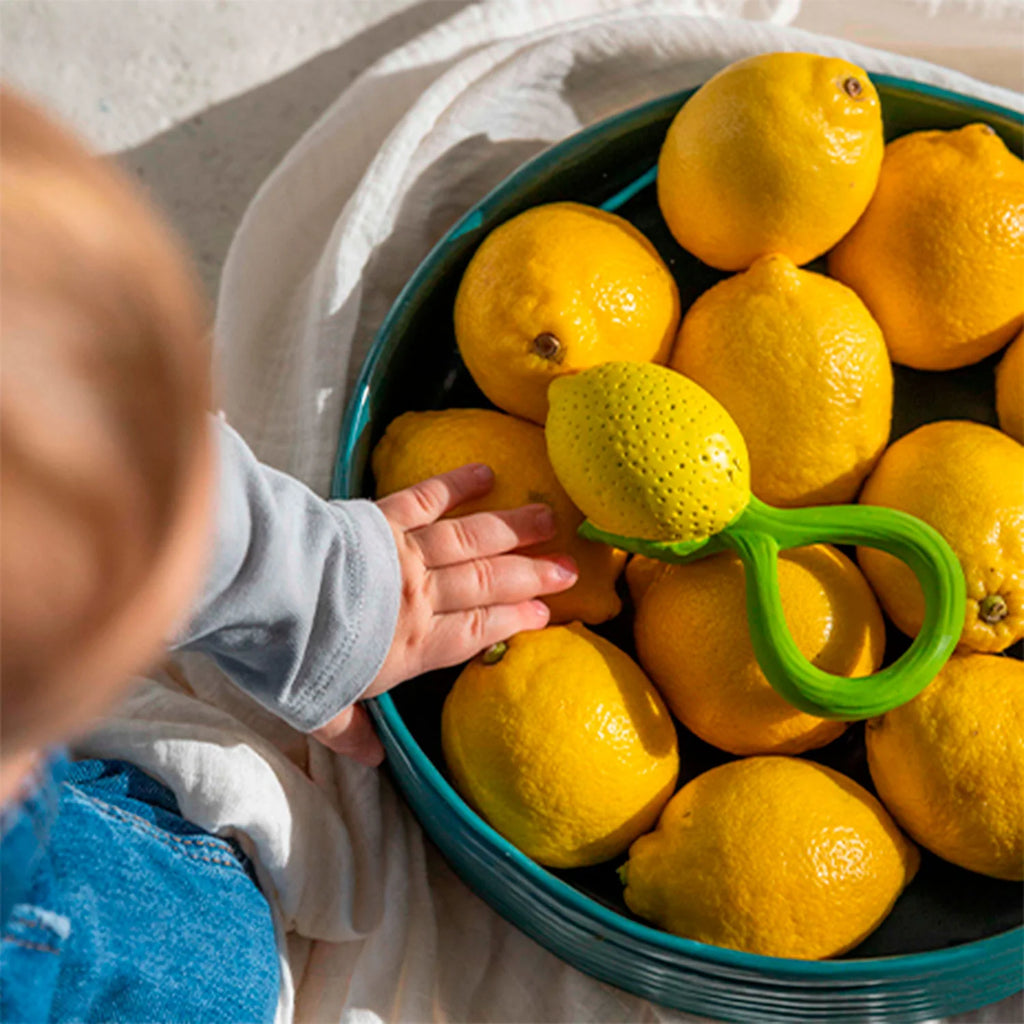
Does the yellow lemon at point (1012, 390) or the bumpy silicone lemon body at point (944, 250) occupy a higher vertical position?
the bumpy silicone lemon body at point (944, 250)

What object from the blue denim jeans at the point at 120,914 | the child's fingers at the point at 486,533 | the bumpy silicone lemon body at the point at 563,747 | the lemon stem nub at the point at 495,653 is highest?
the child's fingers at the point at 486,533

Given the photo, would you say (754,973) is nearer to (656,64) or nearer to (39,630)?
(39,630)

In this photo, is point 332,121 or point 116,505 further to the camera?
point 332,121

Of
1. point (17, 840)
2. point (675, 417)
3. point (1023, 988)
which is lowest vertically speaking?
point (1023, 988)

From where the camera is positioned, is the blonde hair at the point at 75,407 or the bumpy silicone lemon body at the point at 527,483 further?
the bumpy silicone lemon body at the point at 527,483

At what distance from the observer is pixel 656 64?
0.73 m

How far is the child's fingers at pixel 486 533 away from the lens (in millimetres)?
585

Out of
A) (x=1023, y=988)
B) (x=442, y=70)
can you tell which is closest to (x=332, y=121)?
(x=442, y=70)

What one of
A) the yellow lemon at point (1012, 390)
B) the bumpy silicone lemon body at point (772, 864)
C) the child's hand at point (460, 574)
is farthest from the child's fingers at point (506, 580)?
the yellow lemon at point (1012, 390)

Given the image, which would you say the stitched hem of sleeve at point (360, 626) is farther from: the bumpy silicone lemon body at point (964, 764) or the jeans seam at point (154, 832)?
the bumpy silicone lemon body at point (964, 764)

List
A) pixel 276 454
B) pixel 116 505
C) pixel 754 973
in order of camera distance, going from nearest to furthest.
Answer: pixel 116 505 → pixel 754 973 → pixel 276 454

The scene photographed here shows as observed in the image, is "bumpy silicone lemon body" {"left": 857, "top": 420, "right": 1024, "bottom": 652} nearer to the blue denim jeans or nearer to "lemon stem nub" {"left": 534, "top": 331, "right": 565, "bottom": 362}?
"lemon stem nub" {"left": 534, "top": 331, "right": 565, "bottom": 362}

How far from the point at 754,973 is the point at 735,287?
0.98 ft

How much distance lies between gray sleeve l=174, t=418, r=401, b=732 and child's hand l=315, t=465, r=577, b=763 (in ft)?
0.06
